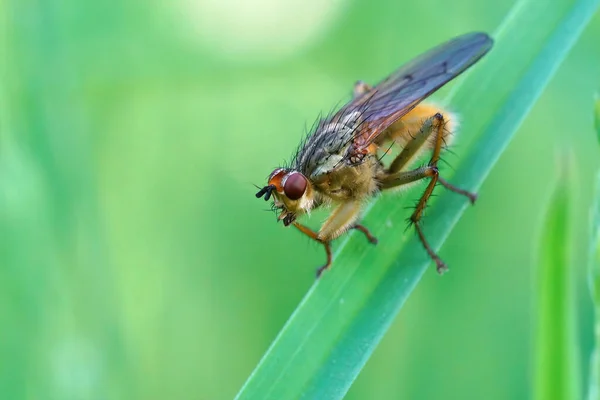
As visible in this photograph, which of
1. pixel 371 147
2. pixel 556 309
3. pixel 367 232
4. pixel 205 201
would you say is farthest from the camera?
pixel 205 201

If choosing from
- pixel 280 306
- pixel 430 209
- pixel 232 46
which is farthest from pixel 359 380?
pixel 232 46

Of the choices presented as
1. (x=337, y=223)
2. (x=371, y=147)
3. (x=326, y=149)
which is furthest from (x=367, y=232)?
(x=371, y=147)

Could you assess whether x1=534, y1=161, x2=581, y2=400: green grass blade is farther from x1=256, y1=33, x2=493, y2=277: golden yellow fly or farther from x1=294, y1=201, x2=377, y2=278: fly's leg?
x1=294, y1=201, x2=377, y2=278: fly's leg

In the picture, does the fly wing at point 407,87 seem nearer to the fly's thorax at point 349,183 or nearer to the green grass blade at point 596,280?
the fly's thorax at point 349,183

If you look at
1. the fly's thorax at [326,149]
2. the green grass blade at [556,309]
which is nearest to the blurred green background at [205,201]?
the green grass blade at [556,309]

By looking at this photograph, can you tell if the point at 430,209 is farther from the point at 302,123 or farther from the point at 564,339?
the point at 302,123

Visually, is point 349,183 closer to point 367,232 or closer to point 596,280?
point 367,232

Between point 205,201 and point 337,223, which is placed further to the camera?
point 205,201

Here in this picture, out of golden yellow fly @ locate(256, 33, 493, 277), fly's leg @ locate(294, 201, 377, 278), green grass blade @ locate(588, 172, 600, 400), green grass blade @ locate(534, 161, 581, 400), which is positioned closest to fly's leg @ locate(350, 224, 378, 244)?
golden yellow fly @ locate(256, 33, 493, 277)
